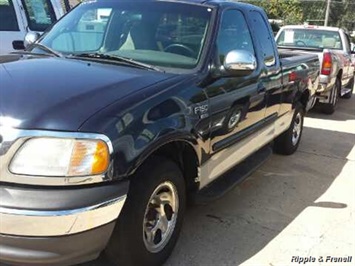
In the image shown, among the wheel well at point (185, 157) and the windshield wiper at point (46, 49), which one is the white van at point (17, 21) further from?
the wheel well at point (185, 157)

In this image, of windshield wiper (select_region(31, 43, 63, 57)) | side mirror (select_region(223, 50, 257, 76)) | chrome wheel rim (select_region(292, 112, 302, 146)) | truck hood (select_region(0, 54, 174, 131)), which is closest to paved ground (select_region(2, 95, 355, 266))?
chrome wheel rim (select_region(292, 112, 302, 146))

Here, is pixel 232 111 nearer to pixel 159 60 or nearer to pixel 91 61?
pixel 159 60

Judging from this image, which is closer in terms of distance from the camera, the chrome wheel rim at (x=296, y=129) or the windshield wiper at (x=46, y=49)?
the windshield wiper at (x=46, y=49)

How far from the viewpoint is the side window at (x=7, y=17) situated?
7.18 m

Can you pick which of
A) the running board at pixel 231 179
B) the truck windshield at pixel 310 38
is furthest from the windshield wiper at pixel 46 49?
the truck windshield at pixel 310 38

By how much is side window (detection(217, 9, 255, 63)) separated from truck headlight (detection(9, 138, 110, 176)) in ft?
5.52

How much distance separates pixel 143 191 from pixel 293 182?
9.85ft

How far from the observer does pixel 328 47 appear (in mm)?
11125

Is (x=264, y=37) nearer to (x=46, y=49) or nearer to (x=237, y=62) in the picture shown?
(x=237, y=62)

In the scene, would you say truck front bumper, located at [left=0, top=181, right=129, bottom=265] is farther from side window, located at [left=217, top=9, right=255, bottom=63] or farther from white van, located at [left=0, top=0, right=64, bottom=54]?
white van, located at [left=0, top=0, right=64, bottom=54]

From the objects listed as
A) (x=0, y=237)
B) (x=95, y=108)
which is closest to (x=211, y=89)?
(x=95, y=108)

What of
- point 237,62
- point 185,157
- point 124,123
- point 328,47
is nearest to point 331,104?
point 328,47

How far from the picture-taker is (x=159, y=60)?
3781 millimetres

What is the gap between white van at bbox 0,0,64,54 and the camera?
23.3 feet
